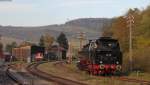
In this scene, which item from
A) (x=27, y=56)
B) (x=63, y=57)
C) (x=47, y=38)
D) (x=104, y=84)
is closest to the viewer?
(x=104, y=84)

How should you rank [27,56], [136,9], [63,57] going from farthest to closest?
[63,57]
[136,9]
[27,56]

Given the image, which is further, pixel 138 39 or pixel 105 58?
pixel 138 39

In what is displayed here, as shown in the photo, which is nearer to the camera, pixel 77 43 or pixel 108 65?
pixel 108 65

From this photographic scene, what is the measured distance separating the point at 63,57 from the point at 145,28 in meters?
62.0

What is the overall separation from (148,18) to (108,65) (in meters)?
35.9

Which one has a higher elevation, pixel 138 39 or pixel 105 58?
pixel 138 39

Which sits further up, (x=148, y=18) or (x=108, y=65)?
(x=148, y=18)

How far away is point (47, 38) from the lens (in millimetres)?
188125

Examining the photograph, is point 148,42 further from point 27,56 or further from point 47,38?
point 47,38

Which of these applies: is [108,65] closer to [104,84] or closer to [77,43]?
[104,84]

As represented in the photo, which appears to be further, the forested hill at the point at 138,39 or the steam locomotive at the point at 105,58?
the forested hill at the point at 138,39

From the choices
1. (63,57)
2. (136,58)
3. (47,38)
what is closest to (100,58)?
(136,58)

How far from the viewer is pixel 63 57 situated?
13950cm

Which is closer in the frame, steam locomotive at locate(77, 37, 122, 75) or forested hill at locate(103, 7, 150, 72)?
steam locomotive at locate(77, 37, 122, 75)
